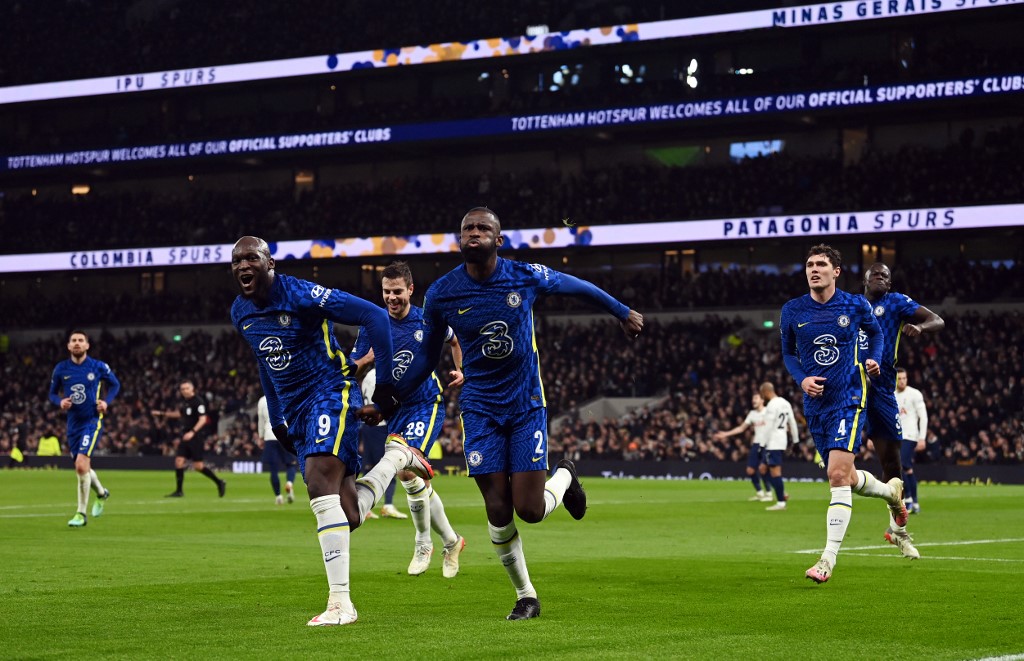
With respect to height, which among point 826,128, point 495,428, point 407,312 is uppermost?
point 826,128

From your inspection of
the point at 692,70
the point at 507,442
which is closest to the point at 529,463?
the point at 507,442

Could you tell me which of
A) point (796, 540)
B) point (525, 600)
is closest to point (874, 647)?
point (525, 600)

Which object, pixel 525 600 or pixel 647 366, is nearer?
pixel 525 600

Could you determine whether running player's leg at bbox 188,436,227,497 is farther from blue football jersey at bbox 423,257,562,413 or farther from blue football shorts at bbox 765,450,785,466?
blue football jersey at bbox 423,257,562,413

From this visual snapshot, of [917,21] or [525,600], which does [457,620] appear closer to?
[525,600]

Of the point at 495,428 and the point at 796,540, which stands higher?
the point at 495,428

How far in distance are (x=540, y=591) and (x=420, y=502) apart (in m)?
2.23

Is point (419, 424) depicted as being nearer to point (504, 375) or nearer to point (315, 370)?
point (315, 370)

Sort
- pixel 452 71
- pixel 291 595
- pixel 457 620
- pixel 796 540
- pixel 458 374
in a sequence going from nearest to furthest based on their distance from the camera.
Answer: pixel 457 620, pixel 291 595, pixel 458 374, pixel 796 540, pixel 452 71

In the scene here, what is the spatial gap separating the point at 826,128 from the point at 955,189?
8029mm

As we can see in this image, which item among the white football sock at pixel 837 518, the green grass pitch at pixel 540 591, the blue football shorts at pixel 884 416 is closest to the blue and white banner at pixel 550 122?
the green grass pitch at pixel 540 591

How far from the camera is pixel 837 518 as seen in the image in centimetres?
1191

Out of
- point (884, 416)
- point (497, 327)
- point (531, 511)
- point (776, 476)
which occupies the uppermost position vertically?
point (497, 327)

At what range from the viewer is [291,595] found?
1086cm
